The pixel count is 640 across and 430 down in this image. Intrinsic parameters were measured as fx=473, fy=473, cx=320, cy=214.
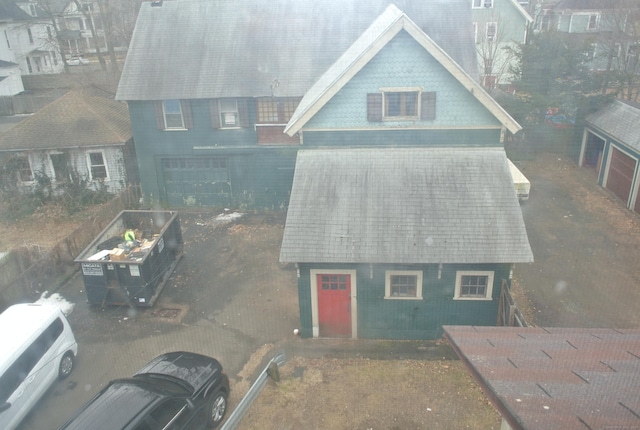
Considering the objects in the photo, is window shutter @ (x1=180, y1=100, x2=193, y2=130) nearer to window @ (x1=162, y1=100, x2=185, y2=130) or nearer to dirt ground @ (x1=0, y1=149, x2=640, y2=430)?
window @ (x1=162, y1=100, x2=185, y2=130)

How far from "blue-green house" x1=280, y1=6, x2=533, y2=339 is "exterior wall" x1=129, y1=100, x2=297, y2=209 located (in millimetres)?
5760

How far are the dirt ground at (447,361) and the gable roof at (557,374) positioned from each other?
8.68 ft

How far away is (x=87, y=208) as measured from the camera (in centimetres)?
1677

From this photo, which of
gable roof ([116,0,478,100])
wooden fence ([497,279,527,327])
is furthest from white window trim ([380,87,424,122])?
gable roof ([116,0,478,100])

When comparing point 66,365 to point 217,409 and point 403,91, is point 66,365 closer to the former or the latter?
point 217,409

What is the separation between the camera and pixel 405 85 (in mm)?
10414

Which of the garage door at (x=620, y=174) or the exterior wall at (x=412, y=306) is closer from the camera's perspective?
the exterior wall at (x=412, y=306)

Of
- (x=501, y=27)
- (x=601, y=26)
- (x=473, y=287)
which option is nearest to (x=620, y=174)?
(x=473, y=287)

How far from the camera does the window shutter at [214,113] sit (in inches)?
642

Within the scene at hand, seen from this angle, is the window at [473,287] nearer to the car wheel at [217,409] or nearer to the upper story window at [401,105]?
the upper story window at [401,105]

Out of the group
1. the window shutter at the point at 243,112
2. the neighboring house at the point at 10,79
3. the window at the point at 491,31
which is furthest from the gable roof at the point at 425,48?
the neighboring house at the point at 10,79

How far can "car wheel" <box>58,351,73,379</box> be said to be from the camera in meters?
9.27

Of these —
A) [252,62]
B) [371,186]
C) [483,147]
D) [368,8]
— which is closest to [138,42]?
[252,62]

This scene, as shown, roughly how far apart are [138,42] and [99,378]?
1277 centimetres
